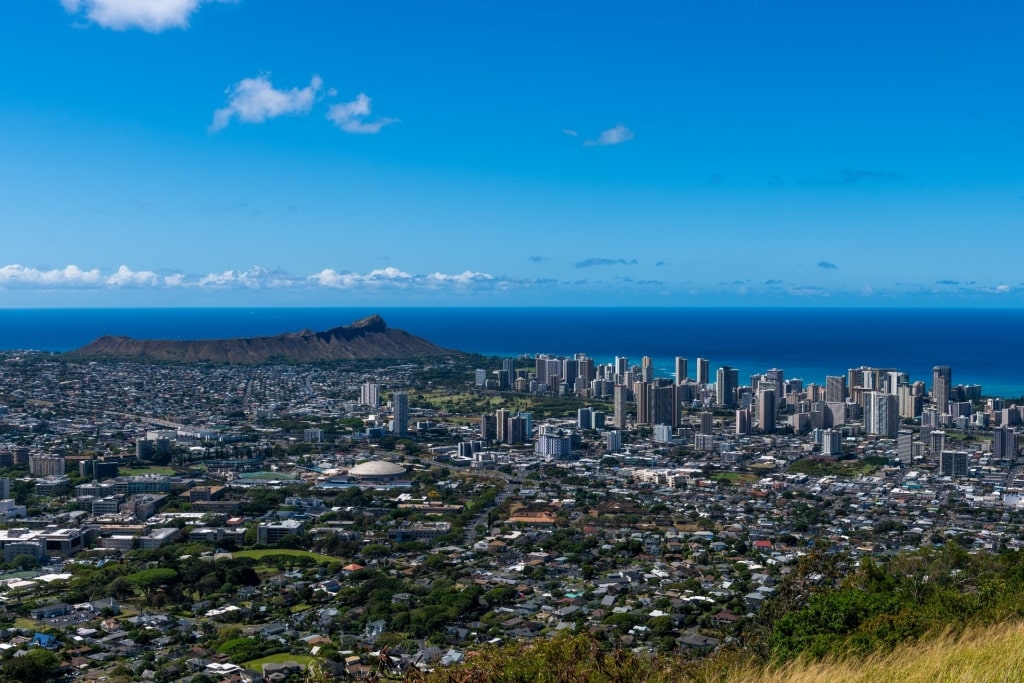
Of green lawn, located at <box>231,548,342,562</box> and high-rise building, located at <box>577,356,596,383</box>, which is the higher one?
high-rise building, located at <box>577,356,596,383</box>

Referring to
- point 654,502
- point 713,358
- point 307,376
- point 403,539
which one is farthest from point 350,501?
point 713,358

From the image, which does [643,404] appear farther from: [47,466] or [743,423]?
[47,466]

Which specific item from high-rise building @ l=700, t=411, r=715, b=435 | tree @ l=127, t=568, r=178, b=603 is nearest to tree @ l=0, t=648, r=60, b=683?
tree @ l=127, t=568, r=178, b=603

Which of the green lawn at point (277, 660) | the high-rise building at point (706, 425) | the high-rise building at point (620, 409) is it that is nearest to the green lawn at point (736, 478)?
the high-rise building at point (706, 425)

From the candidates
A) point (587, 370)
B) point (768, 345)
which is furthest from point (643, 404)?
point (768, 345)

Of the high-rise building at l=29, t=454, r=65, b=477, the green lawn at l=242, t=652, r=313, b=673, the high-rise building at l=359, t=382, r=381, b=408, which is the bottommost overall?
the green lawn at l=242, t=652, r=313, b=673

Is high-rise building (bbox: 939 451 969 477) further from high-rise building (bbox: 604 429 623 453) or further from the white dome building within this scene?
the white dome building
